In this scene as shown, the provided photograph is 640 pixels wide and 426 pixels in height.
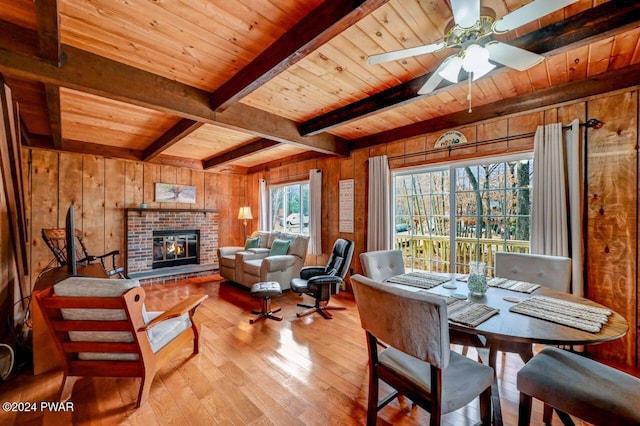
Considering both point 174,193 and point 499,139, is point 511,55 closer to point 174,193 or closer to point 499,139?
point 499,139

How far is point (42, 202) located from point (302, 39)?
5071mm

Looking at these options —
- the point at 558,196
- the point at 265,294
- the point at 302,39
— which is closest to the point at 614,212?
the point at 558,196

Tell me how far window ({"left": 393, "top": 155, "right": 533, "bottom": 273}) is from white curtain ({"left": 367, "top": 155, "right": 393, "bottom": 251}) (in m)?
0.23

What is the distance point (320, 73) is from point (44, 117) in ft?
12.3

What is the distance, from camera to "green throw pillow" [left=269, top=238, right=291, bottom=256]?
450cm

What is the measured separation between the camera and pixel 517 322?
1327 millimetres

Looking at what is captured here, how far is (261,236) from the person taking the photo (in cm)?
534

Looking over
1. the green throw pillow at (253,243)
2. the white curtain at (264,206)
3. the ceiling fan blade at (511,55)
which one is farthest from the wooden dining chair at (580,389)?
the white curtain at (264,206)

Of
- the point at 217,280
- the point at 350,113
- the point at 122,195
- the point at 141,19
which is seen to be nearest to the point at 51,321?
the point at 141,19

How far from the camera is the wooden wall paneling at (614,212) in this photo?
2230mm

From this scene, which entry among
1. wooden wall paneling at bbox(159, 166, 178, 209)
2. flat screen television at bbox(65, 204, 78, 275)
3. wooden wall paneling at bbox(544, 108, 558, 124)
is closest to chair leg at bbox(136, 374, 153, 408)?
flat screen television at bbox(65, 204, 78, 275)

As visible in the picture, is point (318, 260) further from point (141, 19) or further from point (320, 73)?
point (141, 19)

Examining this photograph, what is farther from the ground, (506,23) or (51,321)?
(506,23)

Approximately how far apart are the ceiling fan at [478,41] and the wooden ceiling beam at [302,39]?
0.26 m
